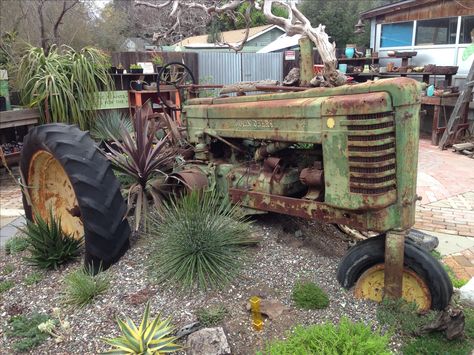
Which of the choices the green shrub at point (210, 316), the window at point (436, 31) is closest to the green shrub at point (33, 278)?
the green shrub at point (210, 316)

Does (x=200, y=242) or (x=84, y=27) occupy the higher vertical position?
(x=84, y=27)

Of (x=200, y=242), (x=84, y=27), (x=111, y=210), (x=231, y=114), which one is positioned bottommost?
(x=200, y=242)

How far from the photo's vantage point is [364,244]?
298cm

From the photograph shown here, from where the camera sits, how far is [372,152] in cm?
267

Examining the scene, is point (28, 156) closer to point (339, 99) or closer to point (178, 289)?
point (178, 289)

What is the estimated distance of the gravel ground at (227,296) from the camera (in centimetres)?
268

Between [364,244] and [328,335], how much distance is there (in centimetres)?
83

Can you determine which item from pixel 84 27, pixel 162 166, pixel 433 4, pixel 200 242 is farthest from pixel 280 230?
pixel 84 27

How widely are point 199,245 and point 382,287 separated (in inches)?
48.0

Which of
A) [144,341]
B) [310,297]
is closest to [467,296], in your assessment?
[310,297]

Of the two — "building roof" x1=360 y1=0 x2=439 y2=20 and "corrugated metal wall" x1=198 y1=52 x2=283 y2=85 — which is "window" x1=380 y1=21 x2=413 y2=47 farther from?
"corrugated metal wall" x1=198 y1=52 x2=283 y2=85

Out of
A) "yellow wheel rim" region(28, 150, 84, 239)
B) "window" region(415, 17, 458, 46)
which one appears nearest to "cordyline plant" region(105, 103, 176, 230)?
"yellow wheel rim" region(28, 150, 84, 239)

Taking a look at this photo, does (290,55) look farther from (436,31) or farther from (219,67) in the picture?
(436,31)

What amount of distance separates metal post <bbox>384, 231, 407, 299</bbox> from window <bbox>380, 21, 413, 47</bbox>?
1083 centimetres
